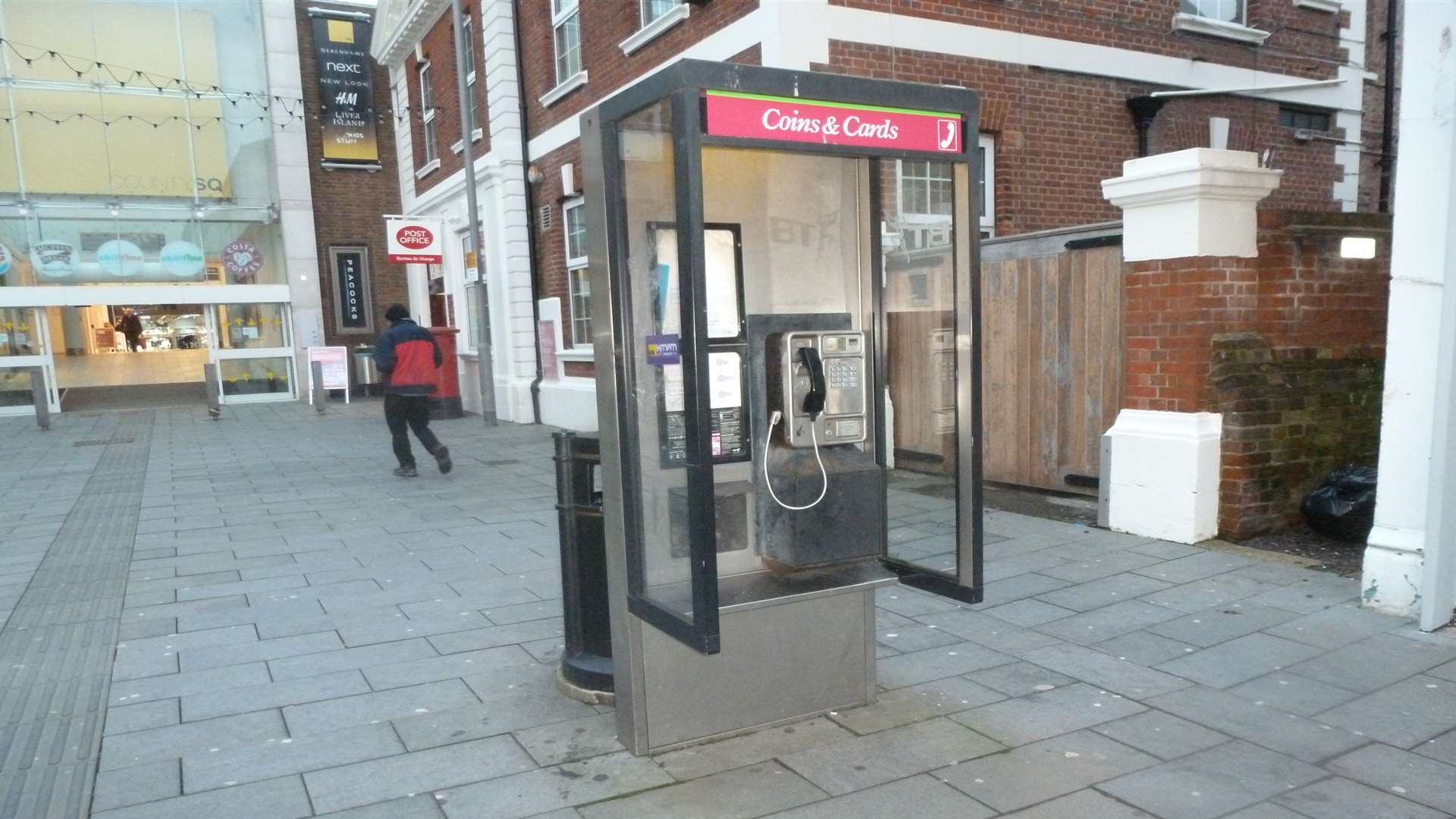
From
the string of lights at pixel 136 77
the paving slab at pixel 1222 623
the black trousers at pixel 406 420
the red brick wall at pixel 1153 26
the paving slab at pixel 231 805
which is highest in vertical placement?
the string of lights at pixel 136 77

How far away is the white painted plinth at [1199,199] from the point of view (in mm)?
5855

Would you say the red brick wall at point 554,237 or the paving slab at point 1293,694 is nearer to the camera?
the paving slab at point 1293,694

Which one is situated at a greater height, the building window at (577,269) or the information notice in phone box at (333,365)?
the building window at (577,269)

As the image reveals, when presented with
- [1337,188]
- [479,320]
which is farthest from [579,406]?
[1337,188]

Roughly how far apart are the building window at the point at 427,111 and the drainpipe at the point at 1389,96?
15.4 m

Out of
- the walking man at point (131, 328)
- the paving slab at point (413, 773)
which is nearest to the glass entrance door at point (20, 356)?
the walking man at point (131, 328)

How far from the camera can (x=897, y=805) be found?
3.12 m

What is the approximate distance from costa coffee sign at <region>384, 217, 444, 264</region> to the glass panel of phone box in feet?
41.9

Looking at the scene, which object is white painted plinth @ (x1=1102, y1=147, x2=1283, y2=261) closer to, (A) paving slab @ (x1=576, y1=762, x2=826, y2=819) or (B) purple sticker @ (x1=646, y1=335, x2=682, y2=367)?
(B) purple sticker @ (x1=646, y1=335, x2=682, y2=367)

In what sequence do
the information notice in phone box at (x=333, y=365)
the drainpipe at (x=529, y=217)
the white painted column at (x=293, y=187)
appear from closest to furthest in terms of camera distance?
the drainpipe at (x=529, y=217), the information notice in phone box at (x=333, y=365), the white painted column at (x=293, y=187)

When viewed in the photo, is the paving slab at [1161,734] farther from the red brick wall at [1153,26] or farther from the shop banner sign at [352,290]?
the shop banner sign at [352,290]

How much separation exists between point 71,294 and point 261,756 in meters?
18.3

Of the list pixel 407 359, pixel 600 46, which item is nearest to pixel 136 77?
pixel 600 46

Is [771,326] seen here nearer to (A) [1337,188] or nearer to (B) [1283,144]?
(B) [1283,144]
